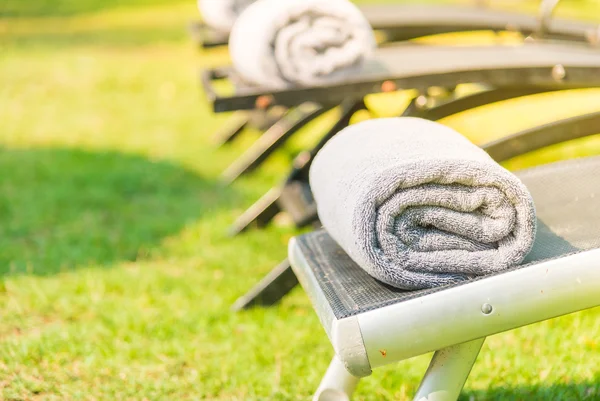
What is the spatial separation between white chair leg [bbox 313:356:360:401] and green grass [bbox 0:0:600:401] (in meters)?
0.38

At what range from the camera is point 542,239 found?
1.67 m

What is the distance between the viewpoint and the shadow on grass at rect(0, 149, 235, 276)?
3.12 metres

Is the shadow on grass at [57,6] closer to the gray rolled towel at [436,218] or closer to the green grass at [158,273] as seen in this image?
the green grass at [158,273]

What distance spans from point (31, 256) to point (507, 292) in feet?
7.30

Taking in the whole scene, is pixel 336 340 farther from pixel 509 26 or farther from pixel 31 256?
pixel 509 26

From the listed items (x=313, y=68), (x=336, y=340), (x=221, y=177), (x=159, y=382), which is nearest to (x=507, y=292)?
(x=336, y=340)

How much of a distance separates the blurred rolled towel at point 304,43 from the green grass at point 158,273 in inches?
31.9

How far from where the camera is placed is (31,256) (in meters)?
3.06

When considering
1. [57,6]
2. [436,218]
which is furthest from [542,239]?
[57,6]

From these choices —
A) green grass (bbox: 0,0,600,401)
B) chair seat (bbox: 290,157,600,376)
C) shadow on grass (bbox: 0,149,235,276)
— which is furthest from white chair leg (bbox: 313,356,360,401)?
shadow on grass (bbox: 0,149,235,276)

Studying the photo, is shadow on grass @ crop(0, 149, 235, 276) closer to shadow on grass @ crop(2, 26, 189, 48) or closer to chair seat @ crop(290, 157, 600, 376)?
chair seat @ crop(290, 157, 600, 376)

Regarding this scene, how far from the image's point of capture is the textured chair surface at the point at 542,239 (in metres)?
1.50

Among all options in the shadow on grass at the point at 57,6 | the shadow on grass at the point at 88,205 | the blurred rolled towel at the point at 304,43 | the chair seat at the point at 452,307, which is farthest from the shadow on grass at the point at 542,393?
the shadow on grass at the point at 57,6

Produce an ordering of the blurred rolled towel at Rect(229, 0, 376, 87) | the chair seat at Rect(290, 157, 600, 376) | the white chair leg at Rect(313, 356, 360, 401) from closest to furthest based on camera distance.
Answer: the chair seat at Rect(290, 157, 600, 376) < the white chair leg at Rect(313, 356, 360, 401) < the blurred rolled towel at Rect(229, 0, 376, 87)
